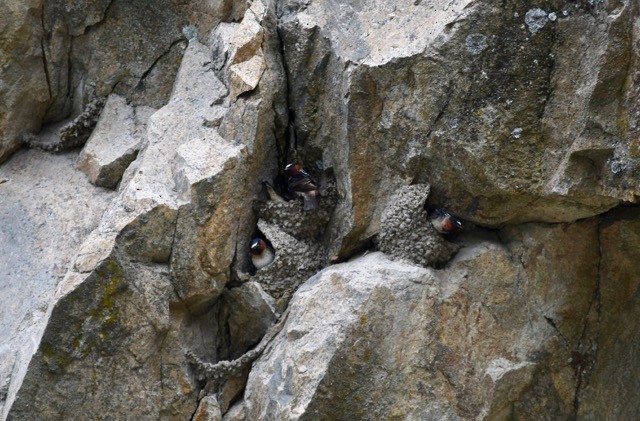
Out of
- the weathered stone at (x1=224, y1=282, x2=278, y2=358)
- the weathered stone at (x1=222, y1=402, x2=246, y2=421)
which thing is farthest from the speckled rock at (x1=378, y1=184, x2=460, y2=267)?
the weathered stone at (x1=222, y1=402, x2=246, y2=421)

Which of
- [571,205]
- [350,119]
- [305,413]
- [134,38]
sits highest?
[134,38]

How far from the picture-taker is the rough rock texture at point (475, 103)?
20.9 feet

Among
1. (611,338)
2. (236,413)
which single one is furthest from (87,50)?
(611,338)

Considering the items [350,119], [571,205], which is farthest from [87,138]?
[571,205]

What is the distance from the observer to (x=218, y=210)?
7.23 m

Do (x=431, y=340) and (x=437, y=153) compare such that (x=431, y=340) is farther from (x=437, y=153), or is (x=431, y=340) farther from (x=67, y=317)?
(x=67, y=317)

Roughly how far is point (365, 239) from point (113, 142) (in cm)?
253

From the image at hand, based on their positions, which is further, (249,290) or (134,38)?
(134,38)

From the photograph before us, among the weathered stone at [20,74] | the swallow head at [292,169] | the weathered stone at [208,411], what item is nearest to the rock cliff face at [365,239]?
the weathered stone at [208,411]

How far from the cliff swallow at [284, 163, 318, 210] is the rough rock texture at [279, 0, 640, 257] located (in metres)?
0.22

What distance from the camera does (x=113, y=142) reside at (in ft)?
27.3

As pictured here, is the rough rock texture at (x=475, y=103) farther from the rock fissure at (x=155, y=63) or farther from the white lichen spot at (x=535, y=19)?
the rock fissure at (x=155, y=63)

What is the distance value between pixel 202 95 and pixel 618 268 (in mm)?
3676

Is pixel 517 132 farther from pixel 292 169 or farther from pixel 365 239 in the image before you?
pixel 292 169
